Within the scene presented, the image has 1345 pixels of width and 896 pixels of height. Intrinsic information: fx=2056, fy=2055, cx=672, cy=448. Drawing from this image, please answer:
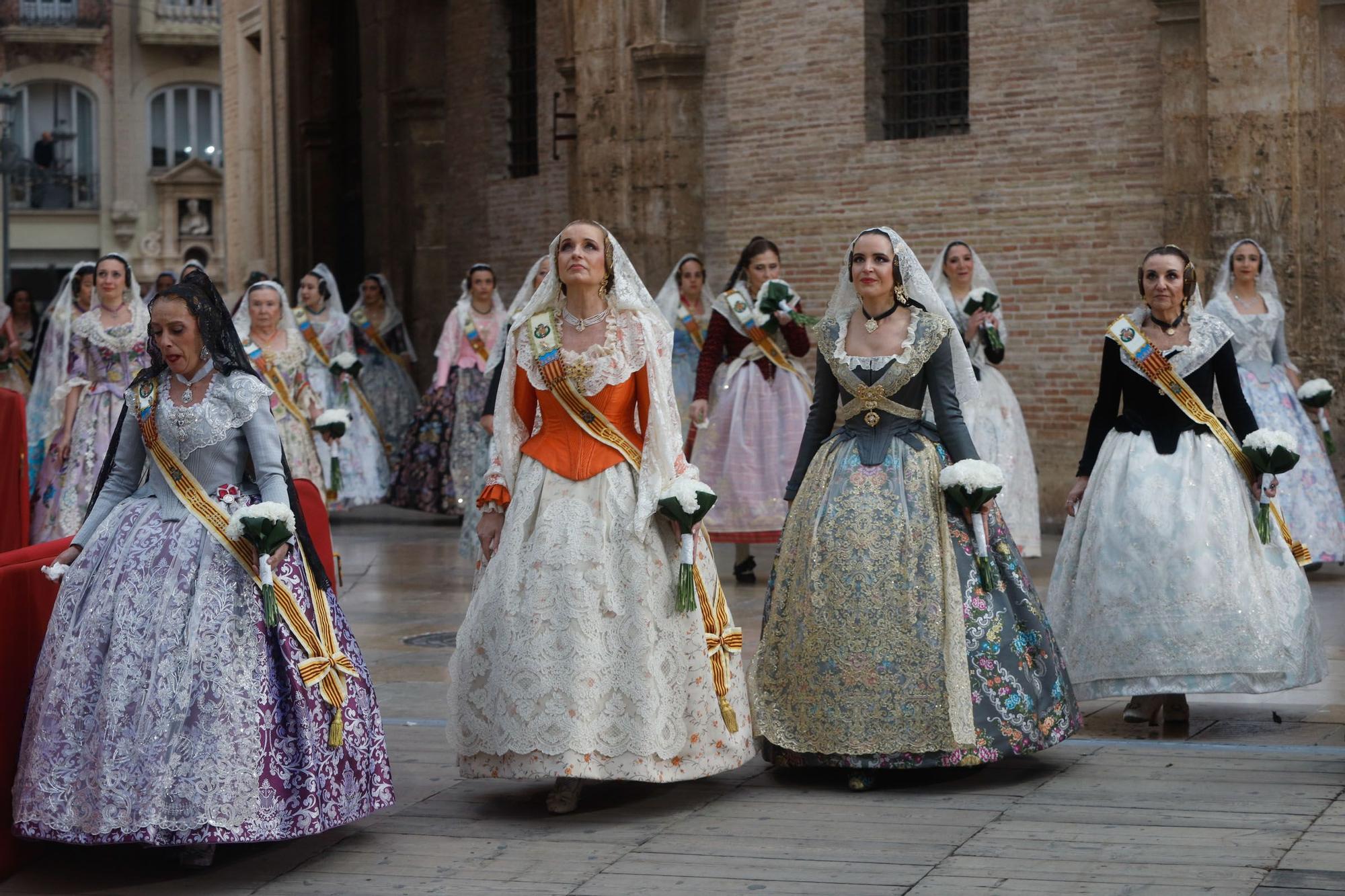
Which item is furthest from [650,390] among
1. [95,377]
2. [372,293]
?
[372,293]

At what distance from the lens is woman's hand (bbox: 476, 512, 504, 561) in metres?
6.49

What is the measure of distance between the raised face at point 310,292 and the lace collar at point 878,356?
9780mm

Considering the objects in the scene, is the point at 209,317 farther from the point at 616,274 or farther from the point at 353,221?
the point at 353,221

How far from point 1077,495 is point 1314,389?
4.55m

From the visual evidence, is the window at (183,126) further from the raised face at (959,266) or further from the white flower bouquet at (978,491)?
the white flower bouquet at (978,491)

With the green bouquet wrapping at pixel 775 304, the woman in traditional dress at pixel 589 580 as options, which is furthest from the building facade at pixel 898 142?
the woman in traditional dress at pixel 589 580

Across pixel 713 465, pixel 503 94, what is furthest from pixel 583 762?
pixel 503 94

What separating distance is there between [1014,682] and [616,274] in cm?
181

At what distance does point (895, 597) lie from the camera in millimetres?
6453

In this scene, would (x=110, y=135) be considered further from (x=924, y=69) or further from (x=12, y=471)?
(x=12, y=471)

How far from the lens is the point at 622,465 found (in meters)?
6.40

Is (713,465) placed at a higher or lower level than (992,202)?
lower

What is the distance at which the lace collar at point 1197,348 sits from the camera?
7.44 metres

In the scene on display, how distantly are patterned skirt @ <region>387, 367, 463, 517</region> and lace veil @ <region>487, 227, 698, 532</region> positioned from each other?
949 cm
